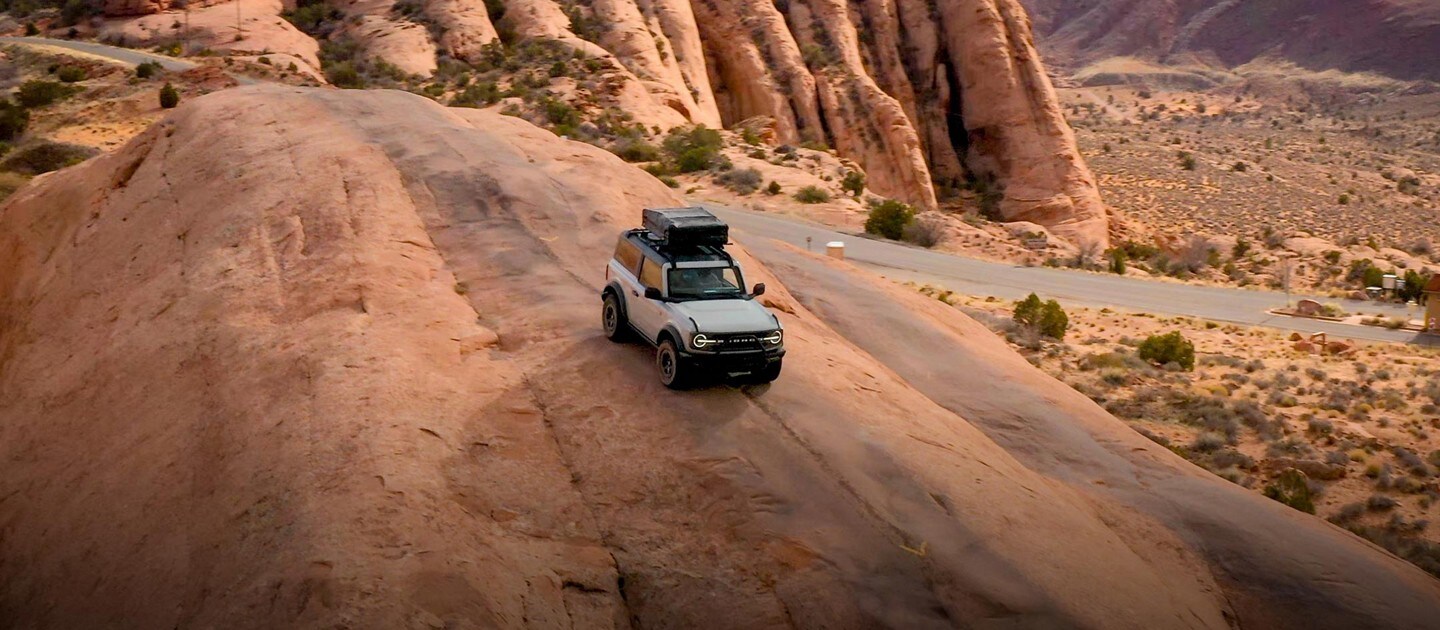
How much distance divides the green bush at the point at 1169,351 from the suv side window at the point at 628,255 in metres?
19.3

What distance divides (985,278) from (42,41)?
47.9 meters

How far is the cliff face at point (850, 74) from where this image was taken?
57.6 meters

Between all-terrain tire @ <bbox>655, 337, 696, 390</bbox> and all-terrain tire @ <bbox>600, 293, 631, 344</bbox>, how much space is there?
1087 millimetres

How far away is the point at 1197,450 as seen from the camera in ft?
80.3

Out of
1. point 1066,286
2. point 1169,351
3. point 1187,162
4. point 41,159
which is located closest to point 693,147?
point 1066,286

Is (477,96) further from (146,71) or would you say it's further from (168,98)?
(146,71)

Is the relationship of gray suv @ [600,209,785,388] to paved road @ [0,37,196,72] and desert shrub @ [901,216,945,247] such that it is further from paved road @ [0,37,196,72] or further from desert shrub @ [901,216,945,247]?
paved road @ [0,37,196,72]

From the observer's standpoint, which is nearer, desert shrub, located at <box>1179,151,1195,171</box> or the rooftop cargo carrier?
the rooftop cargo carrier

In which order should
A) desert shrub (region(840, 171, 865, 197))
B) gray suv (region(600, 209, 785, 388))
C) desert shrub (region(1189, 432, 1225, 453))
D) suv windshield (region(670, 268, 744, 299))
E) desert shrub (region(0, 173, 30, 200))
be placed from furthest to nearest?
A: desert shrub (region(840, 171, 865, 197)), desert shrub (region(0, 173, 30, 200)), desert shrub (region(1189, 432, 1225, 453)), suv windshield (region(670, 268, 744, 299)), gray suv (region(600, 209, 785, 388))

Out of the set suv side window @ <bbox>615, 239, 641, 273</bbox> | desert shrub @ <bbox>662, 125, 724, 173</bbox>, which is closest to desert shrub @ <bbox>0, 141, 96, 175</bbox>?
desert shrub @ <bbox>662, 125, 724, 173</bbox>

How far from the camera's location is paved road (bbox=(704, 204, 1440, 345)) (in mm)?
37000

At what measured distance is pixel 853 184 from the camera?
50469 mm

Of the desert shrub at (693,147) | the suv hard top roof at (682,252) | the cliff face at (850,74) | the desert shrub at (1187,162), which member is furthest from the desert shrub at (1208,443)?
the desert shrub at (1187,162)

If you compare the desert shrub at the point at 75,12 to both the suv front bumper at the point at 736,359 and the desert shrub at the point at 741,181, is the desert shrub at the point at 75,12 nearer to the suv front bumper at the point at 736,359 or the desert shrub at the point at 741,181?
the desert shrub at the point at 741,181
